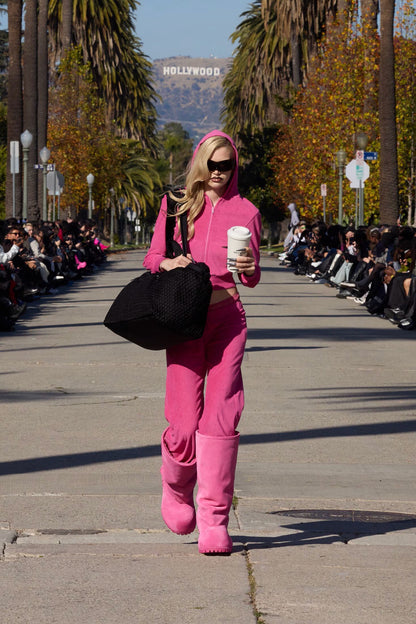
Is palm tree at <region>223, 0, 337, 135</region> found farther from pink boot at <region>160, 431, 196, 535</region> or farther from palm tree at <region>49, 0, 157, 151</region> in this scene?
pink boot at <region>160, 431, 196, 535</region>

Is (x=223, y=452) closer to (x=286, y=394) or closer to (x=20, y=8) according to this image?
(x=286, y=394)

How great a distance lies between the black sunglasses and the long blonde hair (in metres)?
0.03

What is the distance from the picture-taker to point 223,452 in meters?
6.24

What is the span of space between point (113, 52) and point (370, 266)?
211 feet

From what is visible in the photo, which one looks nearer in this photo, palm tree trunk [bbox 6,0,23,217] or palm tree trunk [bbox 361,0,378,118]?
palm tree trunk [bbox 6,0,23,217]

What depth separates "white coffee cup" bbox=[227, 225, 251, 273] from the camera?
595cm

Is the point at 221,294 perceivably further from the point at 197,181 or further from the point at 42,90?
the point at 42,90

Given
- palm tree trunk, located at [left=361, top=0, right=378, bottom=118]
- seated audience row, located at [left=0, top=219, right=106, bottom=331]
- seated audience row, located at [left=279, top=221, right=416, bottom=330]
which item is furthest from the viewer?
palm tree trunk, located at [left=361, top=0, right=378, bottom=118]

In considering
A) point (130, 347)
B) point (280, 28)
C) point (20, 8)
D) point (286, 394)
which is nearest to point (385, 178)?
point (20, 8)

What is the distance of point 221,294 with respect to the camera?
626 centimetres

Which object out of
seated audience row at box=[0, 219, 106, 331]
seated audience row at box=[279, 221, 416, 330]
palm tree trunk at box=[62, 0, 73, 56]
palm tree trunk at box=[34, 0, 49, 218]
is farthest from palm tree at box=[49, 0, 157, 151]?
seated audience row at box=[279, 221, 416, 330]

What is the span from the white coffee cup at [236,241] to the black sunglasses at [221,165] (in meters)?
0.40

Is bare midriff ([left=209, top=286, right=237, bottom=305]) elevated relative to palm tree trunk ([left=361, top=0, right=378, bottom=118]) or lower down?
lower down

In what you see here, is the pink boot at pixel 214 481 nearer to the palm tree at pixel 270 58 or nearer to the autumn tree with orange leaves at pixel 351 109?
the autumn tree with orange leaves at pixel 351 109
